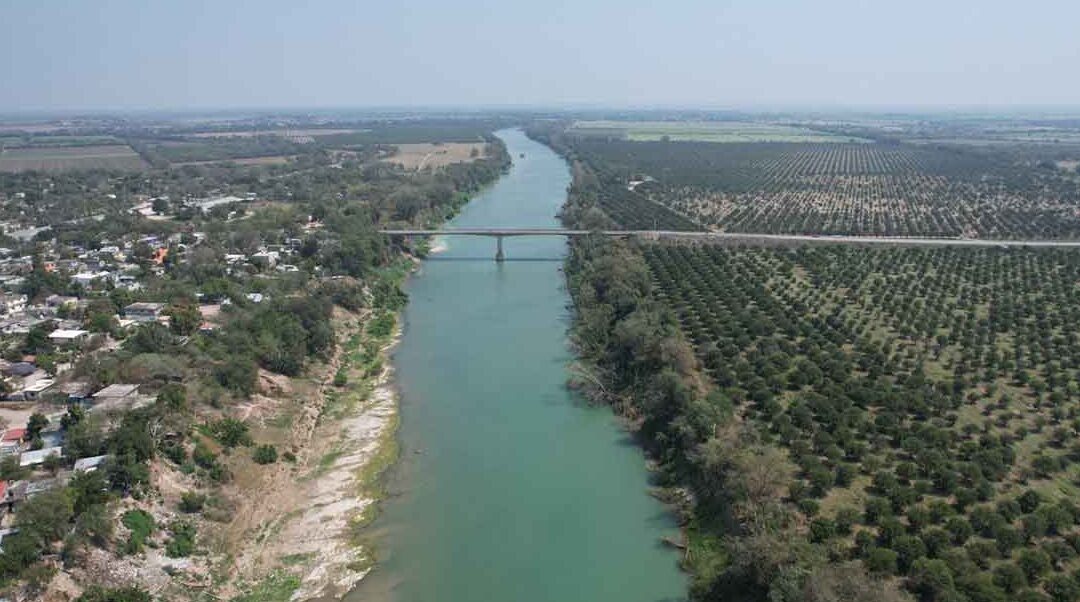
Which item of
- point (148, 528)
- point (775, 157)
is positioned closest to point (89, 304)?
point (148, 528)

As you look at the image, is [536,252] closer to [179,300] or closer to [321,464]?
[179,300]

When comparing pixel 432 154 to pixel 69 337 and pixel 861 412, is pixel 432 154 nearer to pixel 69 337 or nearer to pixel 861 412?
pixel 69 337

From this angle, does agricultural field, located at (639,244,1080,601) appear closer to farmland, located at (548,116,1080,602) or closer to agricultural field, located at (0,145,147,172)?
farmland, located at (548,116,1080,602)

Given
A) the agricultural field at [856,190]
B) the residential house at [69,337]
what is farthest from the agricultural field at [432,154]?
the residential house at [69,337]

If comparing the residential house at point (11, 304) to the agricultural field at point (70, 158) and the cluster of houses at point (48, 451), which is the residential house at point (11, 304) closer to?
the cluster of houses at point (48, 451)

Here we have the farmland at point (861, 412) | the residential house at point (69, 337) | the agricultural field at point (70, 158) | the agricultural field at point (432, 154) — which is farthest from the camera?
the agricultural field at point (432, 154)

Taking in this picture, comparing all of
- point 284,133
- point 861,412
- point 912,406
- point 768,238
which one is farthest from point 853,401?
point 284,133
